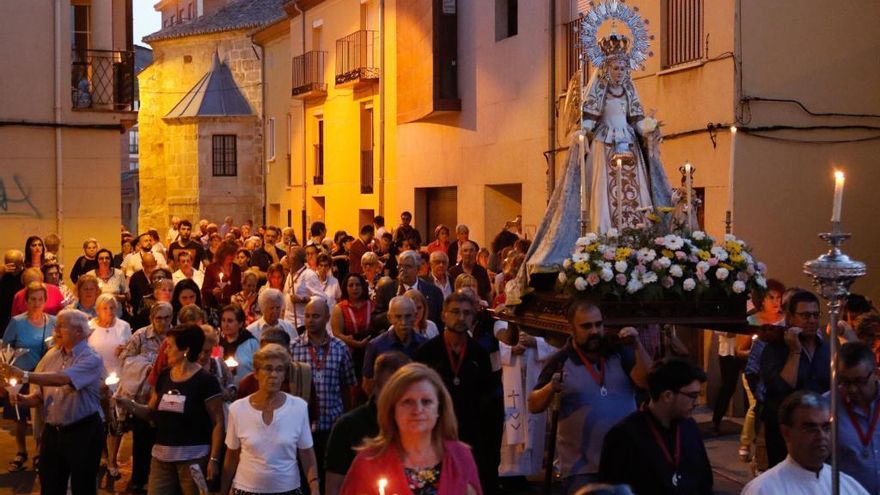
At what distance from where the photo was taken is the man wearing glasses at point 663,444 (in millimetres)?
5695

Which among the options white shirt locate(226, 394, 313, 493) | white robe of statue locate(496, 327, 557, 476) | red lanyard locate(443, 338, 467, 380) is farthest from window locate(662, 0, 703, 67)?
white shirt locate(226, 394, 313, 493)

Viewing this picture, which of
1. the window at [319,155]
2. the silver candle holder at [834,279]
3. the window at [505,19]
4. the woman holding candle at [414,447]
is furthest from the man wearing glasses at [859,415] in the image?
the window at [319,155]

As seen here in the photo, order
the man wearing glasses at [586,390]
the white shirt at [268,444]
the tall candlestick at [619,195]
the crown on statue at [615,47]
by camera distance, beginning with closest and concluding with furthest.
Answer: the man wearing glasses at [586,390], the white shirt at [268,444], the tall candlestick at [619,195], the crown on statue at [615,47]

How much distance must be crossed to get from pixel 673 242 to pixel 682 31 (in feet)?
23.4

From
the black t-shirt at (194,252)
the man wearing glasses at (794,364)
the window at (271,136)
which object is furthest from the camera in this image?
the window at (271,136)

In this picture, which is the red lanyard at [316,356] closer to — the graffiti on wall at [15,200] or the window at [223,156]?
the graffiti on wall at [15,200]

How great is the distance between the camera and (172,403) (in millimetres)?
8391

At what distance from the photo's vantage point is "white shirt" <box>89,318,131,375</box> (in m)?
11.2

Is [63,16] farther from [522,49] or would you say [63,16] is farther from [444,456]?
[444,456]

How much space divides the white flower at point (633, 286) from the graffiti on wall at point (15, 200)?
15.1 metres

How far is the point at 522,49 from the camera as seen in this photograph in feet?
66.7

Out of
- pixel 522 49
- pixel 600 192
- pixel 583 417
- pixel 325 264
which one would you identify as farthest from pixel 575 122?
pixel 522 49

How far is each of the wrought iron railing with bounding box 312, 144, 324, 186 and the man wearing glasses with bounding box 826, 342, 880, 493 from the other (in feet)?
92.1

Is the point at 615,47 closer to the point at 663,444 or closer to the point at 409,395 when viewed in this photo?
the point at 663,444
